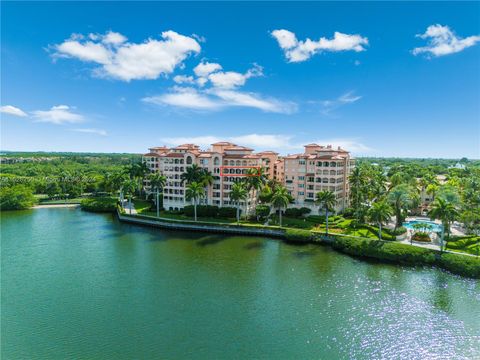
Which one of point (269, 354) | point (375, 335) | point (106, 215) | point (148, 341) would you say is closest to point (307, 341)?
point (269, 354)

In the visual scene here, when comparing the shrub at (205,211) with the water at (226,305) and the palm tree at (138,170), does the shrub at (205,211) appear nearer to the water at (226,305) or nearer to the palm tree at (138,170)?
the water at (226,305)

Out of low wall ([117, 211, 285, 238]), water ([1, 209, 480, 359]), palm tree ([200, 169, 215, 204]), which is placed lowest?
water ([1, 209, 480, 359])

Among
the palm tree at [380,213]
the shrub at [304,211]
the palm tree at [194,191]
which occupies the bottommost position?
Answer: the shrub at [304,211]

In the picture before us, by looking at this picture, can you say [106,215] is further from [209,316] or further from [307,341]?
[307,341]

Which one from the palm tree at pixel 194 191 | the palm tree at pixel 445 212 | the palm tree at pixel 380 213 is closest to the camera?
the palm tree at pixel 445 212

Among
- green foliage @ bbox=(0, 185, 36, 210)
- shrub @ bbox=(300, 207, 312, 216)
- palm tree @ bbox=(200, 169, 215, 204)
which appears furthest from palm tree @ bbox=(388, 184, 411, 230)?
green foliage @ bbox=(0, 185, 36, 210)

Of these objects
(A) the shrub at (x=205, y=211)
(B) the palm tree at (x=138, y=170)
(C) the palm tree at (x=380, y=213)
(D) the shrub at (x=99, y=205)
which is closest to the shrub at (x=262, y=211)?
(A) the shrub at (x=205, y=211)

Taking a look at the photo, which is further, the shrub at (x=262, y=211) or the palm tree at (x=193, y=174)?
the palm tree at (x=193, y=174)

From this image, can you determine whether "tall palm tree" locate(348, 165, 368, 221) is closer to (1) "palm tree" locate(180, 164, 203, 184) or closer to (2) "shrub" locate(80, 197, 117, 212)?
(1) "palm tree" locate(180, 164, 203, 184)

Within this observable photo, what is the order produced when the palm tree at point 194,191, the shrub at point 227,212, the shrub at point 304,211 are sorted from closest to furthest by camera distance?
the palm tree at point 194,191
the shrub at point 304,211
the shrub at point 227,212
